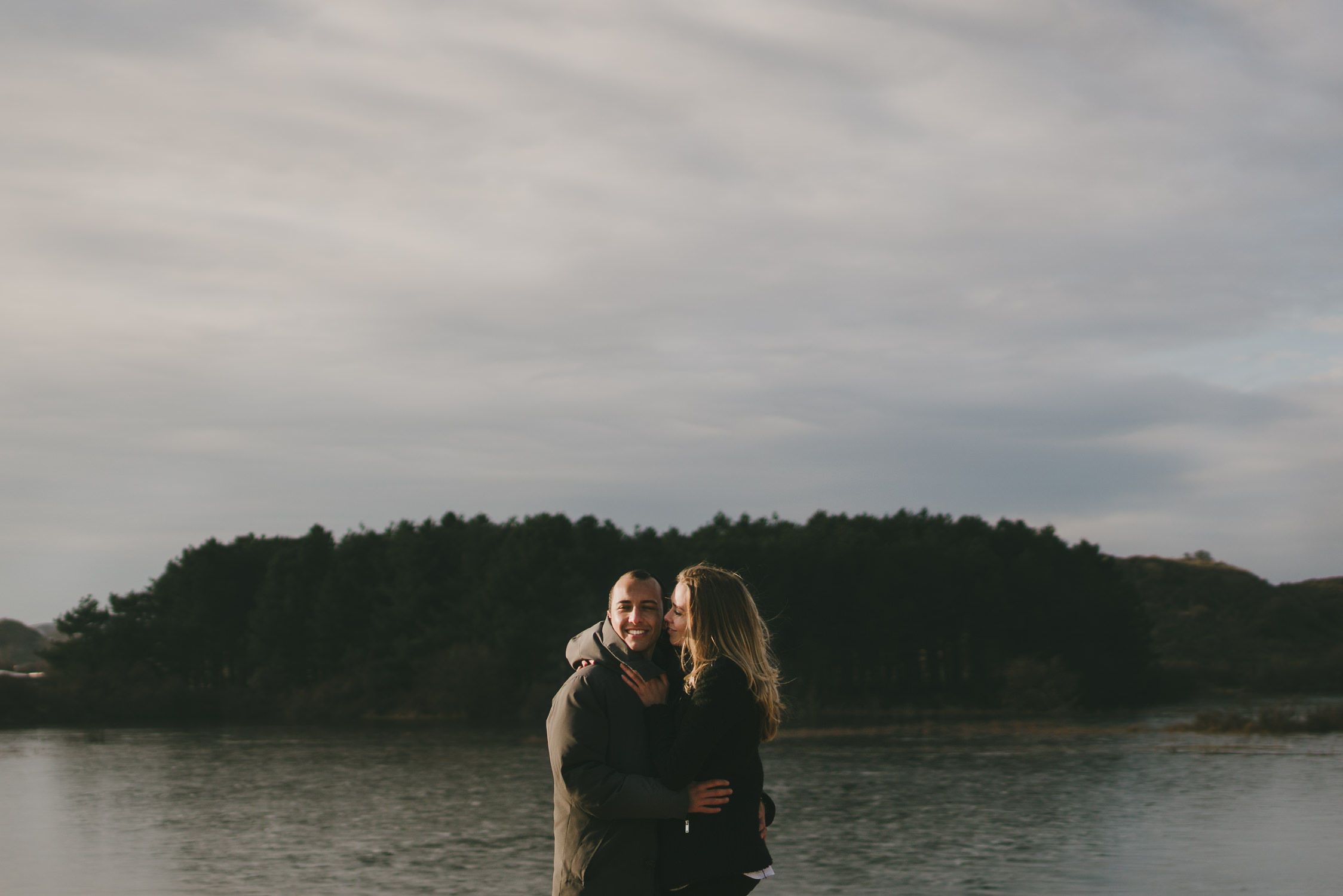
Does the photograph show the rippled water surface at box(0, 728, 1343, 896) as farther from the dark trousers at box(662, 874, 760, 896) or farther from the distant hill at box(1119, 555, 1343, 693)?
the distant hill at box(1119, 555, 1343, 693)

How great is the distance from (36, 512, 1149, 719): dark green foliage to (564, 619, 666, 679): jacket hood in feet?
186

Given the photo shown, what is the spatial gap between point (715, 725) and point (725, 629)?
334mm

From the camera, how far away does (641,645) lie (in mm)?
4656

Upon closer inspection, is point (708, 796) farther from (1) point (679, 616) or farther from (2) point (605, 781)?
(1) point (679, 616)

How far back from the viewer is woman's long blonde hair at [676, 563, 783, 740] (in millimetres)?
4566

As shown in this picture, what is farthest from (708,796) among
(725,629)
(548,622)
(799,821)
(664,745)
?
(548,622)

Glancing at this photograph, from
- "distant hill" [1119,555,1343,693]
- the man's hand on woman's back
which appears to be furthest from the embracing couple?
"distant hill" [1119,555,1343,693]

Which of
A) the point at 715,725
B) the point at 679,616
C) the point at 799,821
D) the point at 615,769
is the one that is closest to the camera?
the point at 715,725

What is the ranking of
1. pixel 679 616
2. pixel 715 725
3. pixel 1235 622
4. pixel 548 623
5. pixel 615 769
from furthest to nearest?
pixel 1235 622
pixel 548 623
pixel 679 616
pixel 615 769
pixel 715 725

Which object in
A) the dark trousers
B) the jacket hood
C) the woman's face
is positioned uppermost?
the woman's face

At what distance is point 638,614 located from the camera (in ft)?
15.2

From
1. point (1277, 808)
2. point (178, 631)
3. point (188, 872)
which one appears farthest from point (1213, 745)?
point (178, 631)

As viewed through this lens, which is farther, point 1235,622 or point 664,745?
point 1235,622

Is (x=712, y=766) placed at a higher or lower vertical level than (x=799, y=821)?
higher
